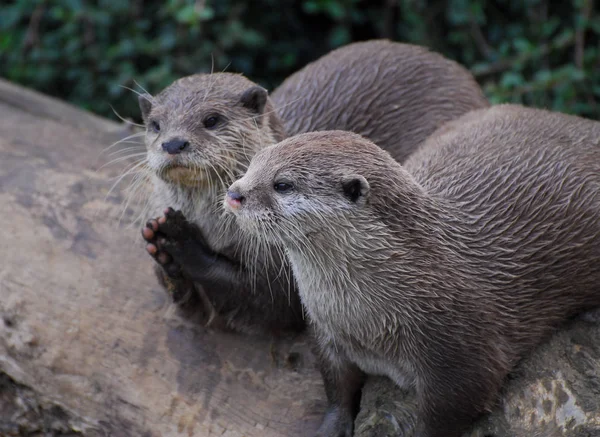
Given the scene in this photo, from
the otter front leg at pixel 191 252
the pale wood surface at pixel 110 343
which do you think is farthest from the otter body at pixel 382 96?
the pale wood surface at pixel 110 343

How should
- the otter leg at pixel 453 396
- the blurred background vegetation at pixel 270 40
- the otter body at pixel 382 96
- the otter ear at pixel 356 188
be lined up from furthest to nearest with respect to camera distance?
the blurred background vegetation at pixel 270 40, the otter body at pixel 382 96, the otter leg at pixel 453 396, the otter ear at pixel 356 188

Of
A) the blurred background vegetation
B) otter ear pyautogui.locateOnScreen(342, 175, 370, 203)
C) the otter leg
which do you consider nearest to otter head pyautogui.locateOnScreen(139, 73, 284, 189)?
otter ear pyautogui.locateOnScreen(342, 175, 370, 203)

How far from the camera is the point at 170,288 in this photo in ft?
8.82

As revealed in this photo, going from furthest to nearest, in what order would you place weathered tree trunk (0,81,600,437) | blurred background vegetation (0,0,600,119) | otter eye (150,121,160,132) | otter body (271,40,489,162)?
blurred background vegetation (0,0,600,119) < otter body (271,40,489,162) < otter eye (150,121,160,132) < weathered tree trunk (0,81,600,437)

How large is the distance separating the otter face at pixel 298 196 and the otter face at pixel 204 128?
36 cm

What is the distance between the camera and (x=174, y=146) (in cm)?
237

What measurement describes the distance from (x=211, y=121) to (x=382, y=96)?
85cm

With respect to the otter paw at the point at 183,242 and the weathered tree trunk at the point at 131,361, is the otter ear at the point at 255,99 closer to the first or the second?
the otter paw at the point at 183,242

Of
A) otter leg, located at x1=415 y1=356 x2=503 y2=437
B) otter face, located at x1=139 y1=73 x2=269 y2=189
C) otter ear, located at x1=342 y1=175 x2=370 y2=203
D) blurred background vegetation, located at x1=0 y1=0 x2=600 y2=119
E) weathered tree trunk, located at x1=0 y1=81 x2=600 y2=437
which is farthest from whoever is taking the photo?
blurred background vegetation, located at x1=0 y1=0 x2=600 y2=119

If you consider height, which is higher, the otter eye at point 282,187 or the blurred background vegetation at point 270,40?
the otter eye at point 282,187

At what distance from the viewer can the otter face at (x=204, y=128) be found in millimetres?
2399

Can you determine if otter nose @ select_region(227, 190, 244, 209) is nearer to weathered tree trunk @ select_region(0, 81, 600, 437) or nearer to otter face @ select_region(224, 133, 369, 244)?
otter face @ select_region(224, 133, 369, 244)

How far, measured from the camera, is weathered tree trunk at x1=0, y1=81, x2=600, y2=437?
227 cm

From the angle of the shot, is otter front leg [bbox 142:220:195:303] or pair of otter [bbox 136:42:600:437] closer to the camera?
pair of otter [bbox 136:42:600:437]
